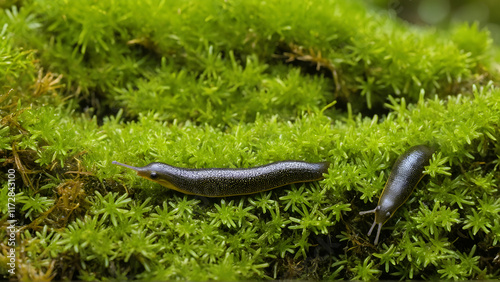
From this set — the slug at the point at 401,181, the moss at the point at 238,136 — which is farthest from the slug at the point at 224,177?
the slug at the point at 401,181

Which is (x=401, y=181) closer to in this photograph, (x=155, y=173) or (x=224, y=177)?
(x=224, y=177)

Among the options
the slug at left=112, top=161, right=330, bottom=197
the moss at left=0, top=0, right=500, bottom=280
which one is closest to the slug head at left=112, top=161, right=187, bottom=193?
the slug at left=112, top=161, right=330, bottom=197

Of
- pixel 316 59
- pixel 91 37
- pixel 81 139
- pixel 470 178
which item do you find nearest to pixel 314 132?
pixel 316 59

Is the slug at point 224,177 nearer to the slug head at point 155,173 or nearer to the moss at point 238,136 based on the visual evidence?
the slug head at point 155,173

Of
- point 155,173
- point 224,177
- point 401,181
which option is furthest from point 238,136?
point 401,181

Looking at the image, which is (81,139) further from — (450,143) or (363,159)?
(450,143)
